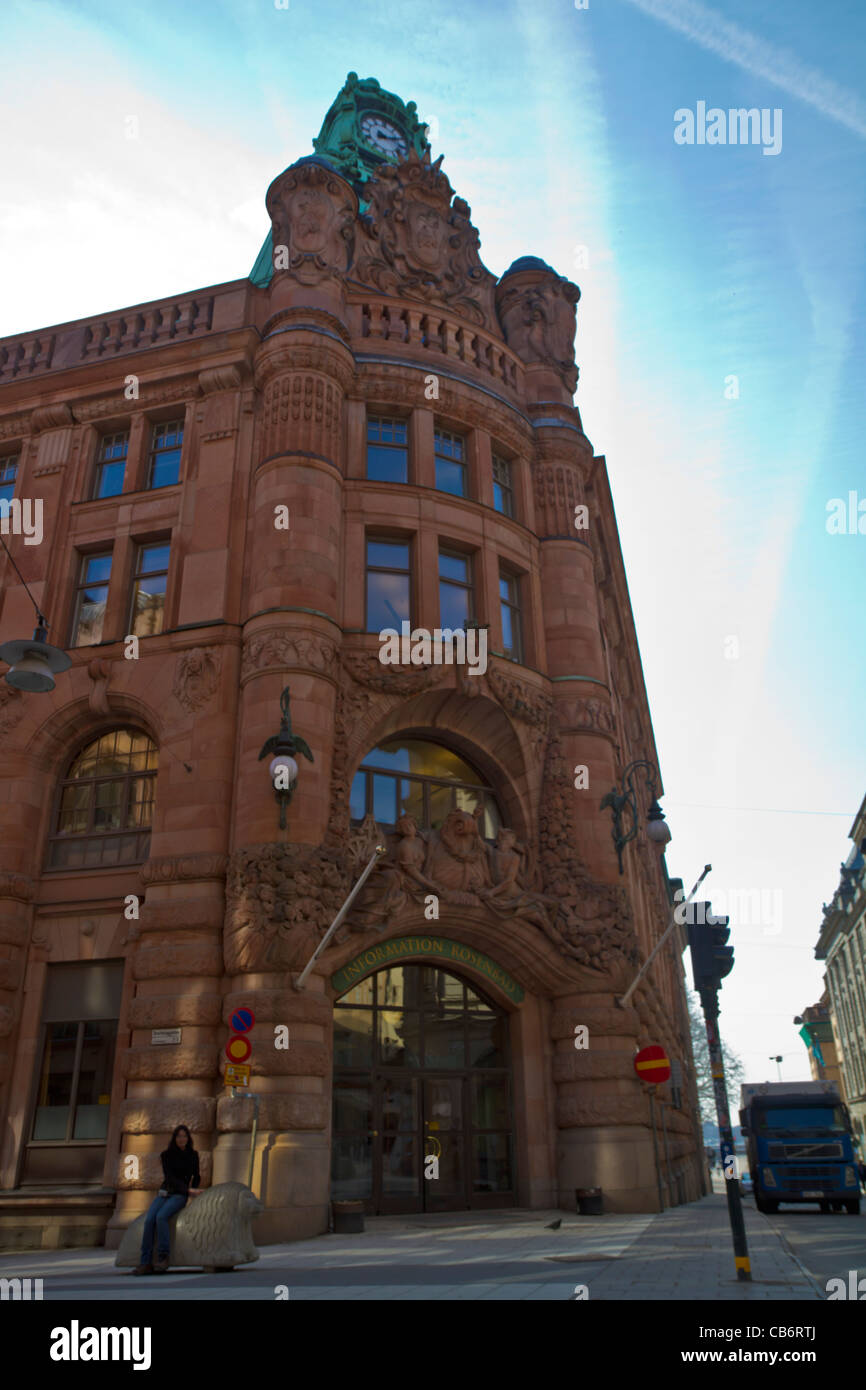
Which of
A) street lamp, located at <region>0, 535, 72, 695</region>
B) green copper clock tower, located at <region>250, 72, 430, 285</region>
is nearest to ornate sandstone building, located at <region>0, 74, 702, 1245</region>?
street lamp, located at <region>0, 535, 72, 695</region>

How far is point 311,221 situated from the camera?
24781mm

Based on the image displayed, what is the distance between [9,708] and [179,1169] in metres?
13.1

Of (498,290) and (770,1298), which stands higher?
(498,290)

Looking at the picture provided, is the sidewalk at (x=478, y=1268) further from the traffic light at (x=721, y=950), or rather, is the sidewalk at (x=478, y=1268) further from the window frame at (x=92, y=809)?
the window frame at (x=92, y=809)

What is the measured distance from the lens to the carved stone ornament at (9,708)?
2220cm

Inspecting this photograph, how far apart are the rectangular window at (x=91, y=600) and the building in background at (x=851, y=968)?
178 ft

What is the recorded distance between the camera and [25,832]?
21.3 metres

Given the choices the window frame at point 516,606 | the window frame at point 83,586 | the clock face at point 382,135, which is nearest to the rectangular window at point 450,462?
the window frame at point 516,606

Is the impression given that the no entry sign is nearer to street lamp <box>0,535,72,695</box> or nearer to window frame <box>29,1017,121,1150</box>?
window frame <box>29,1017,121,1150</box>

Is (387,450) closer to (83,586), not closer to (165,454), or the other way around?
(165,454)

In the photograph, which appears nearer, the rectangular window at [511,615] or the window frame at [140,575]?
the window frame at [140,575]
